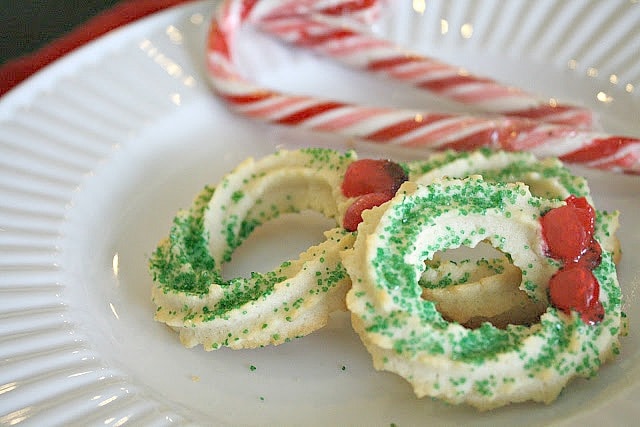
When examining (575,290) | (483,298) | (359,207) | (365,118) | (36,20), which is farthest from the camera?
(36,20)

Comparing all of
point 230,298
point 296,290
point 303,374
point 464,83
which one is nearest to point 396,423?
point 303,374

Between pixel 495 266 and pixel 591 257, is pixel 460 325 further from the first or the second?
pixel 591 257

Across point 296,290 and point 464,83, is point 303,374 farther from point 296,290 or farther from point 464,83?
point 464,83

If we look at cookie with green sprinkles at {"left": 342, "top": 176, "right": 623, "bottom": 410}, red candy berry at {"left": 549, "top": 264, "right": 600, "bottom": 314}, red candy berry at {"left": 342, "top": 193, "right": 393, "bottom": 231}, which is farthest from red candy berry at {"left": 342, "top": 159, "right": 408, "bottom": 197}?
red candy berry at {"left": 549, "top": 264, "right": 600, "bottom": 314}

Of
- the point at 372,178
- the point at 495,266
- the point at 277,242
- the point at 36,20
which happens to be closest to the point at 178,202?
the point at 277,242

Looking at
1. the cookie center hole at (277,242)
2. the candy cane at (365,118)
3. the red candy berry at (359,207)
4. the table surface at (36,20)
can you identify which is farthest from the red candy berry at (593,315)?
the table surface at (36,20)

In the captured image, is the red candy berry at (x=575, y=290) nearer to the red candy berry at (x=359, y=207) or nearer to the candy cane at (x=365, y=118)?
the red candy berry at (x=359, y=207)

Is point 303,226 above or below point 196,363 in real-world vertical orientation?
above

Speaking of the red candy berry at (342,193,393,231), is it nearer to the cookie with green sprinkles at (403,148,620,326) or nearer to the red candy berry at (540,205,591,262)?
the cookie with green sprinkles at (403,148,620,326)
